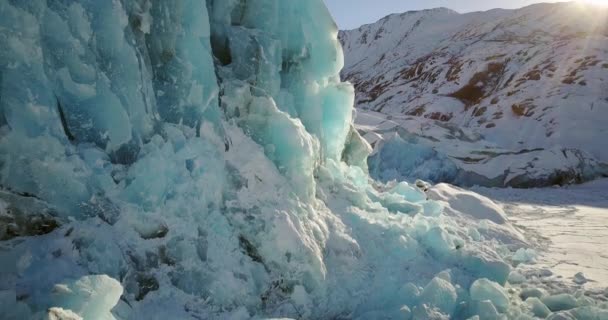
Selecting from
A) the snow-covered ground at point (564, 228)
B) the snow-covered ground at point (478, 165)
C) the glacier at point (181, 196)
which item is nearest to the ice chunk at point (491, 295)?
the glacier at point (181, 196)

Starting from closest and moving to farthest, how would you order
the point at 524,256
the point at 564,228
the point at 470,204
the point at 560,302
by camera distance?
the point at 560,302, the point at 524,256, the point at 470,204, the point at 564,228

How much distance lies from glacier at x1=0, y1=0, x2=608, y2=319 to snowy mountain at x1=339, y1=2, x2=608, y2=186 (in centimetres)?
1077

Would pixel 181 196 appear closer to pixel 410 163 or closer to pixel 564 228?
pixel 564 228

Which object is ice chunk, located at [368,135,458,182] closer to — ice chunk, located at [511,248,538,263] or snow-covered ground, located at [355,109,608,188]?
snow-covered ground, located at [355,109,608,188]

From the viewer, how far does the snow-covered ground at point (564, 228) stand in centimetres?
534

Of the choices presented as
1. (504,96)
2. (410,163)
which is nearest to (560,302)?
(410,163)

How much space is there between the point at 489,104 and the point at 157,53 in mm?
25904

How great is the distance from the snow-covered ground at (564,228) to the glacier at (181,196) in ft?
3.56

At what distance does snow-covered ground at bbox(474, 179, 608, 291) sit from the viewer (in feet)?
17.5

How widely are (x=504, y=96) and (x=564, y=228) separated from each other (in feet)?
63.4

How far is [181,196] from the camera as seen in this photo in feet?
12.2

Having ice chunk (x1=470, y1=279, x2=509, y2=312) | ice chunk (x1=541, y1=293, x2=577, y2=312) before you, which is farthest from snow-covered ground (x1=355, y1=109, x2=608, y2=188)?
ice chunk (x1=470, y1=279, x2=509, y2=312)

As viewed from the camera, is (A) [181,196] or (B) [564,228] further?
(B) [564,228]

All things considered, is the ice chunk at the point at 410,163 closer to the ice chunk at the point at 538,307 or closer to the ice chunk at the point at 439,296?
the ice chunk at the point at 538,307
